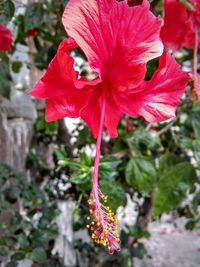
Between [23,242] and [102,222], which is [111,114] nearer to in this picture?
[102,222]

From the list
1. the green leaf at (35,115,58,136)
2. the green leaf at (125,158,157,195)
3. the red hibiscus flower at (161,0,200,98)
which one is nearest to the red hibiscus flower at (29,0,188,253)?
the red hibiscus flower at (161,0,200,98)

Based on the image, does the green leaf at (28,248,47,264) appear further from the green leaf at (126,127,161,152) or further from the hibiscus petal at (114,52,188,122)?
the hibiscus petal at (114,52,188,122)

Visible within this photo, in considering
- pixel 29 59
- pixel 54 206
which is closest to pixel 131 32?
pixel 54 206

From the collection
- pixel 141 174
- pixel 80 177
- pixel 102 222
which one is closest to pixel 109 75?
pixel 102 222

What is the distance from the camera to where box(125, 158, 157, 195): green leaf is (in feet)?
3.94

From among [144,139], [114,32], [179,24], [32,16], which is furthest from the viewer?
[144,139]

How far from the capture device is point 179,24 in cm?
77

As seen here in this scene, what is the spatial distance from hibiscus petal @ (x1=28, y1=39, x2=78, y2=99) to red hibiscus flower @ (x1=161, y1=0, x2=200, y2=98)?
0.26 metres

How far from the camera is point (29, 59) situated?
6.99 ft

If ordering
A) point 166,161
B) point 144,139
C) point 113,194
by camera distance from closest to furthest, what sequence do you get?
point 113,194 → point 144,139 → point 166,161

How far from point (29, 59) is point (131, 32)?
1.71 metres

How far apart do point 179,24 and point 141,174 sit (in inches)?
22.3

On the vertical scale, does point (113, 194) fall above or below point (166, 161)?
above

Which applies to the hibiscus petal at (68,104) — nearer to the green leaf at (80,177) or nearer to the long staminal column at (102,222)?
the long staminal column at (102,222)
